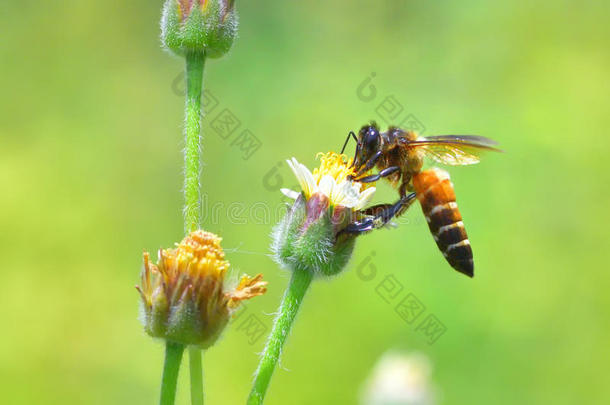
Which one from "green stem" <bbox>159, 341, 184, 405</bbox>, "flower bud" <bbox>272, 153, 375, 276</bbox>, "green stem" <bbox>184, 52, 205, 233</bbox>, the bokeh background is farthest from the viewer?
the bokeh background

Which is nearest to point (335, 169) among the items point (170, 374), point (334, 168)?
point (334, 168)

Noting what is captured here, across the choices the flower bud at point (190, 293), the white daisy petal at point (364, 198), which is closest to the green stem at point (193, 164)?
the flower bud at point (190, 293)

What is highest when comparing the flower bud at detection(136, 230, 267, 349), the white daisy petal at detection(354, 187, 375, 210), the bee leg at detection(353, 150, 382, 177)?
the bee leg at detection(353, 150, 382, 177)

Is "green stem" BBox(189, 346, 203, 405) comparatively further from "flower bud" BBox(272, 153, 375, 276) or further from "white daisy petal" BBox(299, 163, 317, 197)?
"white daisy petal" BBox(299, 163, 317, 197)

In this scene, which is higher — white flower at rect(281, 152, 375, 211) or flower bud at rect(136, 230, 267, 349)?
white flower at rect(281, 152, 375, 211)

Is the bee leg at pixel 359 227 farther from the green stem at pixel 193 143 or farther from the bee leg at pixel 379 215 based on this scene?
the green stem at pixel 193 143

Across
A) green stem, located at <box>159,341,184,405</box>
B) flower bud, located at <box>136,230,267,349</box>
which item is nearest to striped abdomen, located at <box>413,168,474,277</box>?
flower bud, located at <box>136,230,267,349</box>

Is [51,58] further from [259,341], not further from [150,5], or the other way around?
[259,341]
